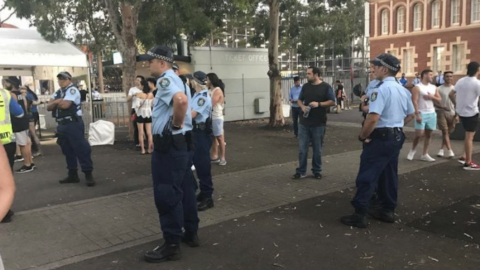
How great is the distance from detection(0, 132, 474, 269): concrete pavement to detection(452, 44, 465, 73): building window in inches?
1203

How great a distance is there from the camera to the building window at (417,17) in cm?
3658

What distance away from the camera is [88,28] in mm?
21672

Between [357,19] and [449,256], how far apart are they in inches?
Result: 1643

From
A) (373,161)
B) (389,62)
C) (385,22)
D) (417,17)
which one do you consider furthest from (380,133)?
(385,22)

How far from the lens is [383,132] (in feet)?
15.8

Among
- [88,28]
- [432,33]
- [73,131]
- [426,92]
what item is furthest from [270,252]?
[432,33]

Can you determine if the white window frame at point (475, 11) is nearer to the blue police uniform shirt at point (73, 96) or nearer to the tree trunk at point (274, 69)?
the tree trunk at point (274, 69)

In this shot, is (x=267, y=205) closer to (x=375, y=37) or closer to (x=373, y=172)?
(x=373, y=172)

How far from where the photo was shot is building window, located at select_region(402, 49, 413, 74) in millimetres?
37688

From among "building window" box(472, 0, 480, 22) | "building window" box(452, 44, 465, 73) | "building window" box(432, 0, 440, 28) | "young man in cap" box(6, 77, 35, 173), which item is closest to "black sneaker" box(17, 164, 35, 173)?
"young man in cap" box(6, 77, 35, 173)

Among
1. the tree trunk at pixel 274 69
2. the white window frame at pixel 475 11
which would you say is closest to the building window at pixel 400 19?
the white window frame at pixel 475 11

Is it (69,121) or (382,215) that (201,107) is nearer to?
(69,121)

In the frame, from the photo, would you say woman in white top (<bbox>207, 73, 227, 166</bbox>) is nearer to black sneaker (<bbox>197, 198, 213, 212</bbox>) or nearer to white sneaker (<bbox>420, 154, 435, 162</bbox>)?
black sneaker (<bbox>197, 198, 213, 212</bbox>)

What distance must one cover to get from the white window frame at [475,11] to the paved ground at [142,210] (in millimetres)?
28019
